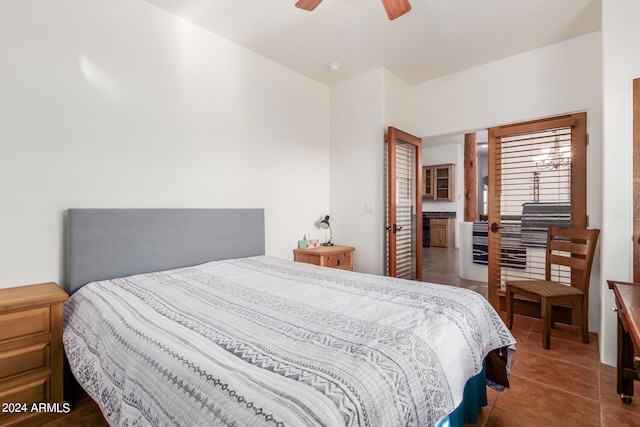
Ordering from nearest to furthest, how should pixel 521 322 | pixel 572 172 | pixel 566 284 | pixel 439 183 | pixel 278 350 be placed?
pixel 278 350
pixel 572 172
pixel 566 284
pixel 521 322
pixel 439 183

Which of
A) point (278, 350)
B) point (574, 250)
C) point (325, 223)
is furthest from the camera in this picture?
point (325, 223)

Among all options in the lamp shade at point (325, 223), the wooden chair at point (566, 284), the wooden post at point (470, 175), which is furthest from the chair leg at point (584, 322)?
the wooden post at point (470, 175)

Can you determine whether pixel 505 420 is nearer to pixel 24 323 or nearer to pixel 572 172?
pixel 572 172

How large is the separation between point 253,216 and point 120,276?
4.08 ft

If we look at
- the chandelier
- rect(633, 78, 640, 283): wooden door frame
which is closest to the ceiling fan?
rect(633, 78, 640, 283): wooden door frame

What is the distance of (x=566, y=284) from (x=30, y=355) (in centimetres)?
421

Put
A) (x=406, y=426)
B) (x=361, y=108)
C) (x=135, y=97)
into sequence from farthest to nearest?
1. (x=361, y=108)
2. (x=135, y=97)
3. (x=406, y=426)

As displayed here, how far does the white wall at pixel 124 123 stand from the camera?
189 centimetres

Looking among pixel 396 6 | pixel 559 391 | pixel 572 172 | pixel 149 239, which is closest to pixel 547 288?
pixel 559 391

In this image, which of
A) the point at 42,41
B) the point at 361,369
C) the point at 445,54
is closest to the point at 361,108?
the point at 445,54

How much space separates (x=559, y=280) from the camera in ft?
10.1

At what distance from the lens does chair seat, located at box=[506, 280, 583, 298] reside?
2582 millimetres

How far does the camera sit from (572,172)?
9.43 feet

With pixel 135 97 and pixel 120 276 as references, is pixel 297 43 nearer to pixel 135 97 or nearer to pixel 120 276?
pixel 135 97
